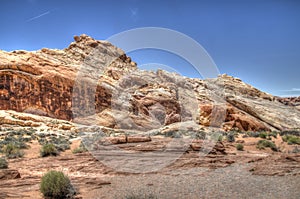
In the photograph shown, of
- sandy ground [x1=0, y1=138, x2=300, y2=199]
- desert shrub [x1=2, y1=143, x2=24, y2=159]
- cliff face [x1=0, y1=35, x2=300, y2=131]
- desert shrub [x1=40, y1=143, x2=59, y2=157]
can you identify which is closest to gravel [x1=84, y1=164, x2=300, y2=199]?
sandy ground [x1=0, y1=138, x2=300, y2=199]

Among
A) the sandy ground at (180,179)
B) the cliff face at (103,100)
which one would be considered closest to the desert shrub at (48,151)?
the sandy ground at (180,179)

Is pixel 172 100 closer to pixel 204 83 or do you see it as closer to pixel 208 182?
pixel 204 83

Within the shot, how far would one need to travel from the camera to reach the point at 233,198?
6.84 m

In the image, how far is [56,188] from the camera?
718 cm

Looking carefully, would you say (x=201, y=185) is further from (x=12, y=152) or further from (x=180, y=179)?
(x=12, y=152)

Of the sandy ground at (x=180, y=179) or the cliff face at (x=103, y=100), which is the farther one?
the cliff face at (x=103, y=100)

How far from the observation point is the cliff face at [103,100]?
34.5m

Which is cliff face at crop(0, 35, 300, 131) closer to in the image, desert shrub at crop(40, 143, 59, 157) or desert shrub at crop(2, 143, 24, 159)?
desert shrub at crop(2, 143, 24, 159)

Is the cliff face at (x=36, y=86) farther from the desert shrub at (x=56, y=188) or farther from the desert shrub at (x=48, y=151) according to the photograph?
the desert shrub at (x=56, y=188)

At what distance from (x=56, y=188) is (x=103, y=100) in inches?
1354

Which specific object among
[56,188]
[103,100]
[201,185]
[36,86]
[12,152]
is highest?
[36,86]

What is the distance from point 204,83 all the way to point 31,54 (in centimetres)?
4439

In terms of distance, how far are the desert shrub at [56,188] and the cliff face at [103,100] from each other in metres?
26.3

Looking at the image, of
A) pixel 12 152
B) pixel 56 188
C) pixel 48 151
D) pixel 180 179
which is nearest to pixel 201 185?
pixel 180 179
